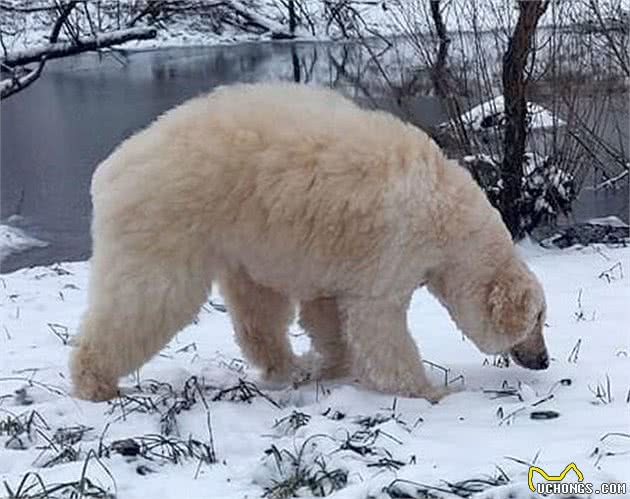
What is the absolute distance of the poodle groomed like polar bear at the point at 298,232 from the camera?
487 centimetres

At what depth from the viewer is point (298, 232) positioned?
4.93 metres

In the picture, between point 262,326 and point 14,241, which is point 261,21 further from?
point 262,326

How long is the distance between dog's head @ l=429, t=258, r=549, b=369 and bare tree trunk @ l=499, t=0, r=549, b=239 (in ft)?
15.6

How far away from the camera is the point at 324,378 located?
5.45 m

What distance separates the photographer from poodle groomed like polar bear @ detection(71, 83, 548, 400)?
487 cm

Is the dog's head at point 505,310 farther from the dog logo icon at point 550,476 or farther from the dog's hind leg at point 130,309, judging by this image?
the dog logo icon at point 550,476

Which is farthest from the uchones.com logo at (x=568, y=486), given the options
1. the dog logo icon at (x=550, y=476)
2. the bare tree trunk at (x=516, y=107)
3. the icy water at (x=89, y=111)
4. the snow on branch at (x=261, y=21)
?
the snow on branch at (x=261, y=21)

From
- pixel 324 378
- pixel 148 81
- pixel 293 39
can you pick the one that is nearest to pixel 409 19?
pixel 324 378

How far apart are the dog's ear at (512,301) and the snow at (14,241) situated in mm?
7476

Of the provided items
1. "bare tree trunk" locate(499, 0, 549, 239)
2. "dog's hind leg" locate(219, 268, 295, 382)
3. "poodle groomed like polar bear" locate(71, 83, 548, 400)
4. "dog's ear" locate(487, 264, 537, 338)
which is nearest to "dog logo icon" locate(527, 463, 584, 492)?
"poodle groomed like polar bear" locate(71, 83, 548, 400)

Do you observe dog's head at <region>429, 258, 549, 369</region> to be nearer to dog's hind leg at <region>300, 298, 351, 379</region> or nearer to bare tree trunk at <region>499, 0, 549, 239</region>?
dog's hind leg at <region>300, 298, 351, 379</region>

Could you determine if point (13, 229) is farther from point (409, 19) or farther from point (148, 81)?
point (148, 81)

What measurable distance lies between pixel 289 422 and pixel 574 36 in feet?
23.4

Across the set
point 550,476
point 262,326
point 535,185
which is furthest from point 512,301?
point 535,185
